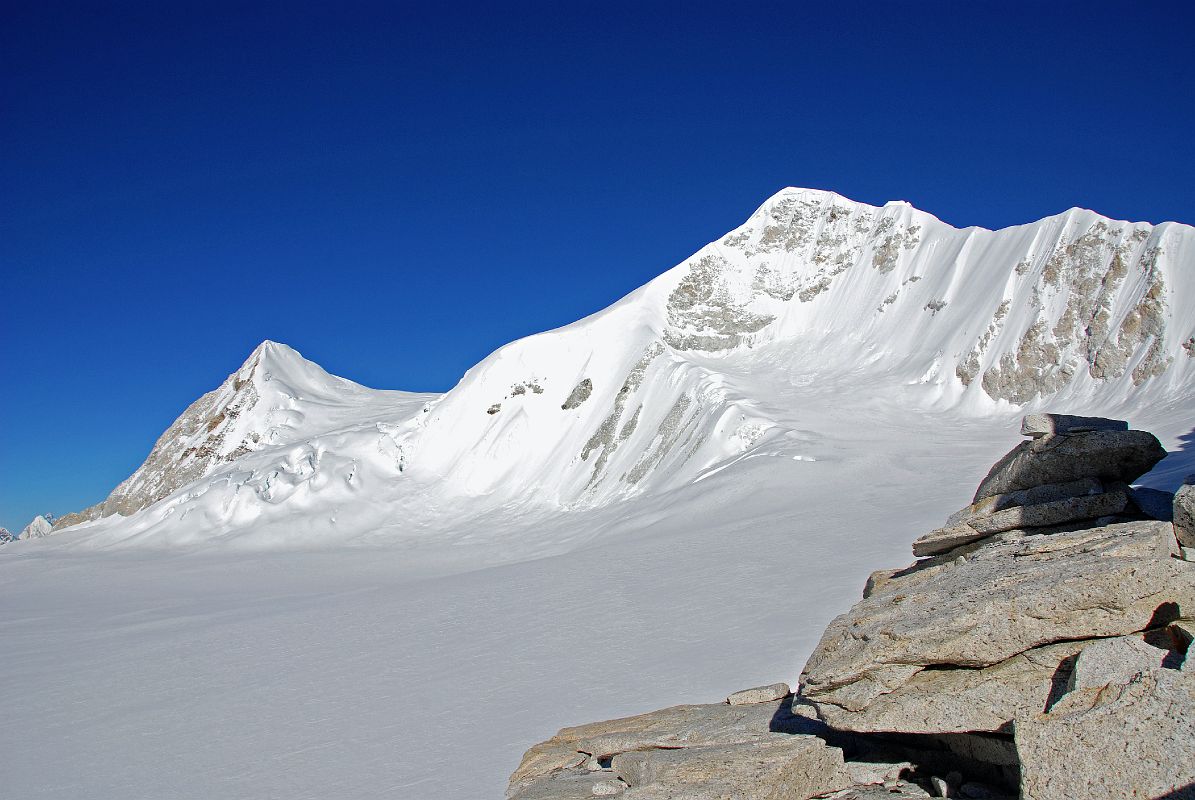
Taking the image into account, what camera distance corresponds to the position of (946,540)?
9820 millimetres

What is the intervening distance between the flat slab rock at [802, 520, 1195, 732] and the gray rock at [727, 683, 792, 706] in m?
1.87

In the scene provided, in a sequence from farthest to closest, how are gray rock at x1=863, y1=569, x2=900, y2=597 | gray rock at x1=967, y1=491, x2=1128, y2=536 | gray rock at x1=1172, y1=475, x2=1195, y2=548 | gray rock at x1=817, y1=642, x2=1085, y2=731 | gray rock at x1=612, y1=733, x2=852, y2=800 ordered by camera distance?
gray rock at x1=863, y1=569, x2=900, y2=597 < gray rock at x1=967, y1=491, x2=1128, y2=536 < gray rock at x1=1172, y1=475, x2=1195, y2=548 < gray rock at x1=612, y1=733, x2=852, y2=800 < gray rock at x1=817, y1=642, x2=1085, y2=731

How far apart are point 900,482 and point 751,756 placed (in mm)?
19970

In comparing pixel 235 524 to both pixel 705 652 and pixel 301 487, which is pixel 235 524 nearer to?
pixel 301 487

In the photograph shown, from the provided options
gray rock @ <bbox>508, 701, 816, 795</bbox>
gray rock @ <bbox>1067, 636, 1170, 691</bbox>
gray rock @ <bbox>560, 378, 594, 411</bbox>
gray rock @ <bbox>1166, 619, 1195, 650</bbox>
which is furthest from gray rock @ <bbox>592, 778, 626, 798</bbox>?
gray rock @ <bbox>560, 378, 594, 411</bbox>

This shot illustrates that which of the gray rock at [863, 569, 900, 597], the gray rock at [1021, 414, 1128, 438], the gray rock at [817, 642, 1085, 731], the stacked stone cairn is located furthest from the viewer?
the gray rock at [1021, 414, 1128, 438]

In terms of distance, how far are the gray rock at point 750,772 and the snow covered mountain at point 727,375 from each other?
2350 centimetres

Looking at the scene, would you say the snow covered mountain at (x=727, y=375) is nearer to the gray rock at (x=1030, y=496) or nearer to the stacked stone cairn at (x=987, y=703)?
the gray rock at (x=1030, y=496)

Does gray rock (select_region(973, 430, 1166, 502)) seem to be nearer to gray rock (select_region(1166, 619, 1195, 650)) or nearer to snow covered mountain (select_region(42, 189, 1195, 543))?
gray rock (select_region(1166, 619, 1195, 650))

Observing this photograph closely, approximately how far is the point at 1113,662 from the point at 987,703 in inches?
35.6

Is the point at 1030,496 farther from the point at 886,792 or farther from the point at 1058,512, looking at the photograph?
the point at 886,792

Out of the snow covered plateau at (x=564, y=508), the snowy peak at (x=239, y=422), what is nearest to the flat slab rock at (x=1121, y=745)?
the snow covered plateau at (x=564, y=508)

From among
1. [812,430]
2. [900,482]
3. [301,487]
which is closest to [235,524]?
[301,487]

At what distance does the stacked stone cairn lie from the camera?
4.93m
